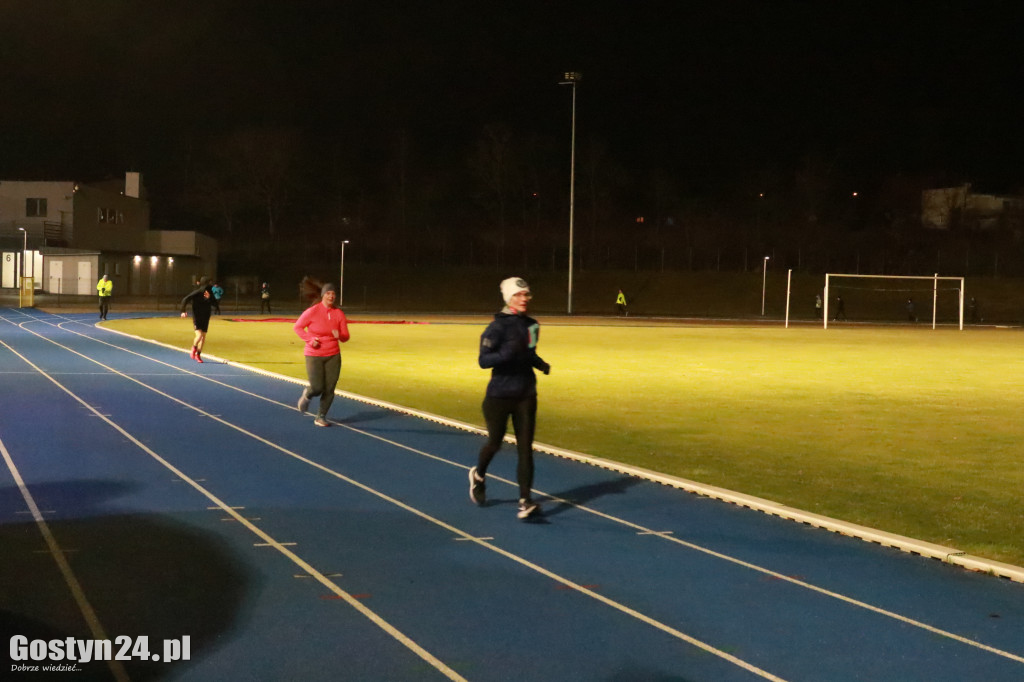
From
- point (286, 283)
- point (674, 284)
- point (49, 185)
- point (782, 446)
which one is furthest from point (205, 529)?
point (286, 283)

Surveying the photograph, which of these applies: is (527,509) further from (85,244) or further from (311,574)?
(85,244)

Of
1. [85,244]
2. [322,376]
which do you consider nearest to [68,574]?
[322,376]

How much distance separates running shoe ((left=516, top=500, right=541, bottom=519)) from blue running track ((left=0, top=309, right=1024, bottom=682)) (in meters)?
0.12

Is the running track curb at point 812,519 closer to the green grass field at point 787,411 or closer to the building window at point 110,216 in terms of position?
the green grass field at point 787,411

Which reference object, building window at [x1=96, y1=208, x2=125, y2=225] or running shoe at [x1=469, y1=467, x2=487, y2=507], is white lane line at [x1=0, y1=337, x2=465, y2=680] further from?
building window at [x1=96, y1=208, x2=125, y2=225]

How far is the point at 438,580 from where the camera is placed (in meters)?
6.61

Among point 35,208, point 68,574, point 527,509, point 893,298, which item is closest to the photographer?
point 68,574

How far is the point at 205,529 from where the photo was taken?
7844 mm

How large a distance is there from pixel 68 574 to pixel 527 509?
335cm

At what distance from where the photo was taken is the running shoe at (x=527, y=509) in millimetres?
8383

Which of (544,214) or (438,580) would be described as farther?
(544,214)

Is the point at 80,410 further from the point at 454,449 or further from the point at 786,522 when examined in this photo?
the point at 786,522

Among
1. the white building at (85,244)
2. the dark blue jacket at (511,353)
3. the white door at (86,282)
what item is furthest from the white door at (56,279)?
the dark blue jacket at (511,353)

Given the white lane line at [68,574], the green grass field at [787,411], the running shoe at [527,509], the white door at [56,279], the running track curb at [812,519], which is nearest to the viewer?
A: the white lane line at [68,574]
